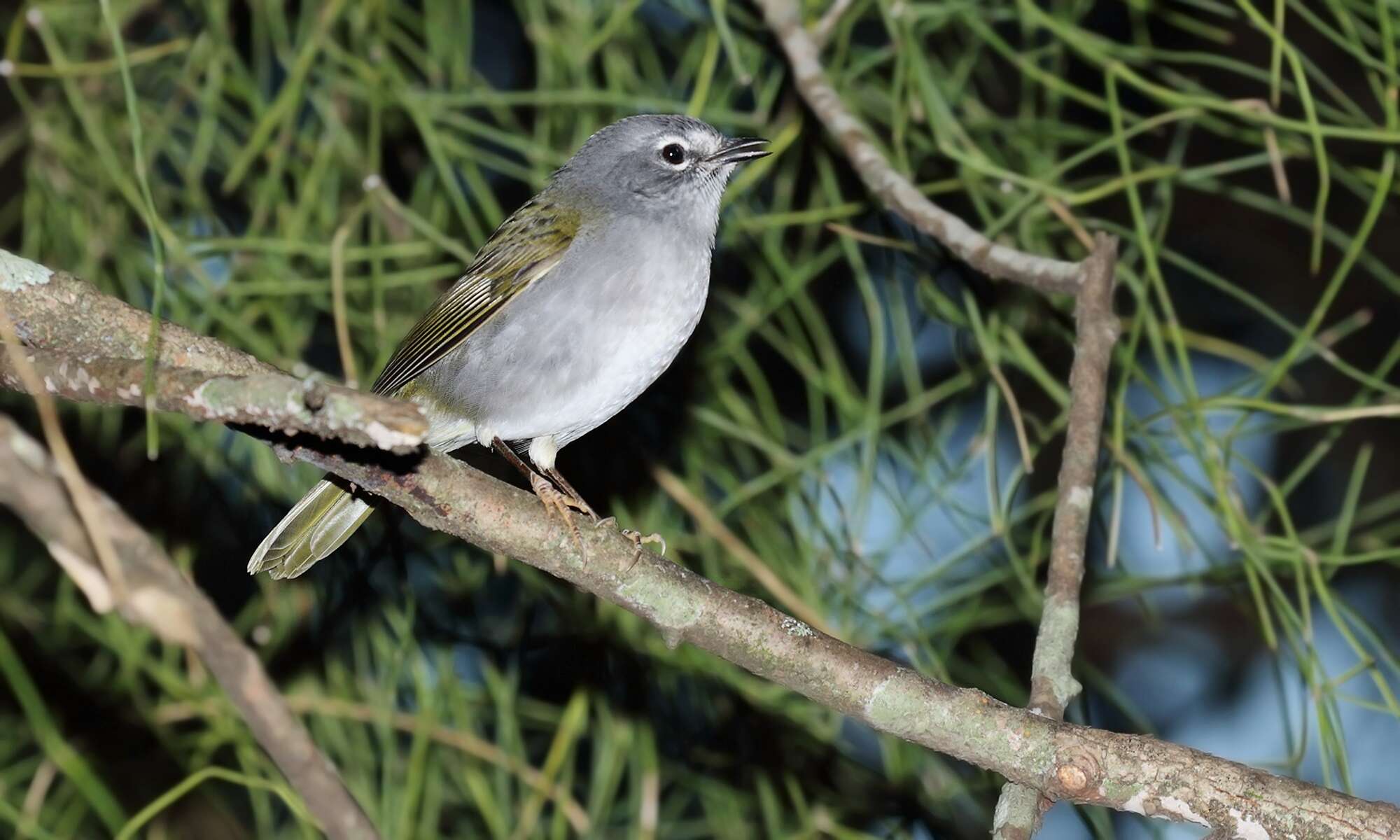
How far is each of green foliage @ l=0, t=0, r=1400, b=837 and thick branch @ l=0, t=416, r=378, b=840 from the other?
181 cm

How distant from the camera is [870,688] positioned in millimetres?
2000

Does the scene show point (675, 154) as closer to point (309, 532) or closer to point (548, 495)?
point (548, 495)

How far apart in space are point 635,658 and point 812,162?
1.49 meters

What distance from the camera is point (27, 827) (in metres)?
2.40

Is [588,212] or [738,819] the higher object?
[588,212]

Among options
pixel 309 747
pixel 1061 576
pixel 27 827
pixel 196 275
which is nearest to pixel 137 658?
pixel 27 827

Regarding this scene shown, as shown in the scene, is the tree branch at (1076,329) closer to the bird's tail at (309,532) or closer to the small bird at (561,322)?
the small bird at (561,322)

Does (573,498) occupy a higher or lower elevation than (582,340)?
lower

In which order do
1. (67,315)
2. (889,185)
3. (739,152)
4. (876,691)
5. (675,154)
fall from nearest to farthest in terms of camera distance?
(67,315), (876,691), (889,185), (739,152), (675,154)

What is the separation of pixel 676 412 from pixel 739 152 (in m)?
0.64

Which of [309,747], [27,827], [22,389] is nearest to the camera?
[309,747]

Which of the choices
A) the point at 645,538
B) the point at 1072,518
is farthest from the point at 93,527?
the point at 645,538

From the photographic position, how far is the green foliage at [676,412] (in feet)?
8.93

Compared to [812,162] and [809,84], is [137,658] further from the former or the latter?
[812,162]
